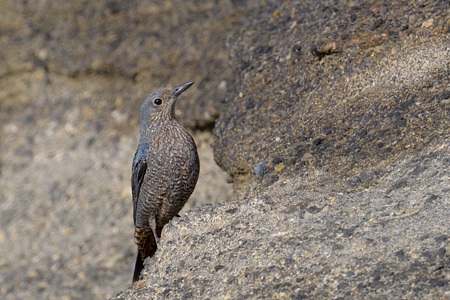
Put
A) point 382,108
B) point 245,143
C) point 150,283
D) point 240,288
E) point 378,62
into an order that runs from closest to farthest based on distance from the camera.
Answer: point 240,288 → point 150,283 → point 382,108 → point 378,62 → point 245,143

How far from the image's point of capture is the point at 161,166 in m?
6.31

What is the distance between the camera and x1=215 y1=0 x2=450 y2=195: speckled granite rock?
17.5 ft

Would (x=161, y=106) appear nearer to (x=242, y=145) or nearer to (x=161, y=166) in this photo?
(x=161, y=166)

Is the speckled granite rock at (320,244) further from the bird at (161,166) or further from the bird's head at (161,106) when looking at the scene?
the bird's head at (161,106)

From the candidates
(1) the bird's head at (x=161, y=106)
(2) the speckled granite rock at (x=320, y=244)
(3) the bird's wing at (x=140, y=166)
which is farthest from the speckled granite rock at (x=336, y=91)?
(3) the bird's wing at (x=140, y=166)

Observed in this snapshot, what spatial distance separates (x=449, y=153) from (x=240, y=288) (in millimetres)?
1363

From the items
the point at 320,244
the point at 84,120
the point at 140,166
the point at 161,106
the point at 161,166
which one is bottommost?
the point at 320,244

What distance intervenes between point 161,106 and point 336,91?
1.36 metres

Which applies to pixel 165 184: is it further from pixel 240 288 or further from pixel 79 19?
pixel 79 19

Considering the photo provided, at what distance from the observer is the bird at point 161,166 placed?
20.7ft

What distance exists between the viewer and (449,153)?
15.8 ft

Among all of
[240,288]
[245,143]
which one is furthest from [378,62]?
[240,288]

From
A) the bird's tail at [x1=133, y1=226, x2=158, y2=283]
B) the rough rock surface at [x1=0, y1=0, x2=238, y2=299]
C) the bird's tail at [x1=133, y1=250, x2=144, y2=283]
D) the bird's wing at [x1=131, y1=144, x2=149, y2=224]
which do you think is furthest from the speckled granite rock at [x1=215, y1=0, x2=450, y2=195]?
the rough rock surface at [x1=0, y1=0, x2=238, y2=299]

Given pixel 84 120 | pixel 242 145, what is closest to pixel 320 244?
pixel 242 145
